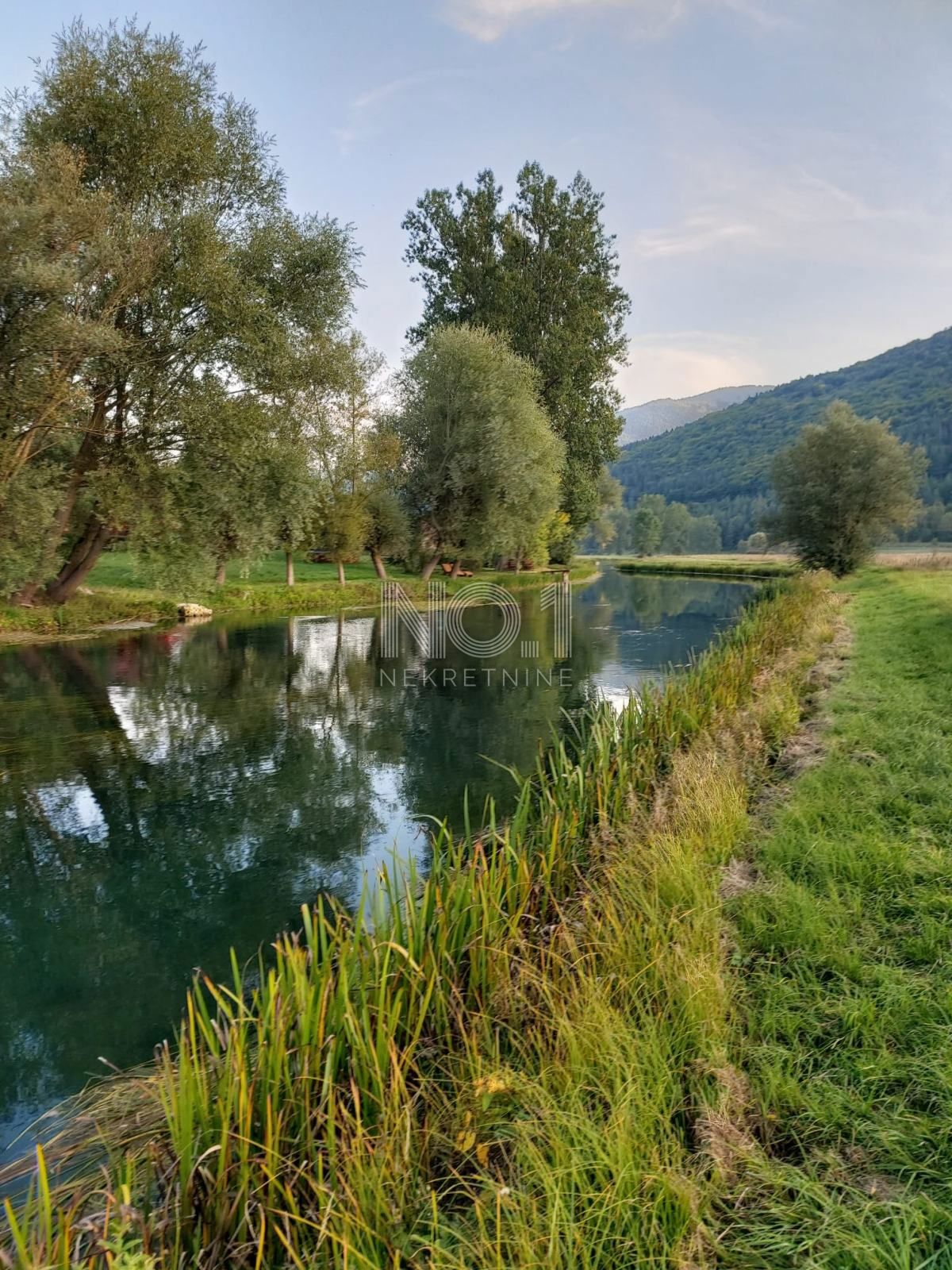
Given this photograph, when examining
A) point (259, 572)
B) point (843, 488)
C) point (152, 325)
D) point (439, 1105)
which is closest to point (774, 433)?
point (843, 488)

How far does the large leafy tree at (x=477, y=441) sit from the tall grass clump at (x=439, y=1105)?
23291 millimetres

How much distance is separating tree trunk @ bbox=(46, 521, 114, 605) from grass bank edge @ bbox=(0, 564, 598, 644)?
381 millimetres

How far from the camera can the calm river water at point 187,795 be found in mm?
4043

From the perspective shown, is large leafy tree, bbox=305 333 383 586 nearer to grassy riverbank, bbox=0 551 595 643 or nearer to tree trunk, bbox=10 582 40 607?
grassy riverbank, bbox=0 551 595 643

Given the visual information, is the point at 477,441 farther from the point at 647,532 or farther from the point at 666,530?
the point at 666,530

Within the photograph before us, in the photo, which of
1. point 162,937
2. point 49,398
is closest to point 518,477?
point 49,398

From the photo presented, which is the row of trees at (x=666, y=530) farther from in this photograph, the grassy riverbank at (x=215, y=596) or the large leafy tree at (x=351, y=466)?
the large leafy tree at (x=351, y=466)

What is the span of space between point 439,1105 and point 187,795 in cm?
560

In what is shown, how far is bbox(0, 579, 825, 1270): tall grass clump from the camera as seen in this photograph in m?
1.84

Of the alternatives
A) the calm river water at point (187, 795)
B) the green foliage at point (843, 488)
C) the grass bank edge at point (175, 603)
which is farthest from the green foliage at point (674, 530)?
the calm river water at point (187, 795)

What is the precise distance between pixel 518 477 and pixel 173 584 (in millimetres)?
14050

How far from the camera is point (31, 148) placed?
12281 millimetres

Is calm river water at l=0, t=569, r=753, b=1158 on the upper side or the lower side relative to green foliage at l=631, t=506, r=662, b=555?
lower

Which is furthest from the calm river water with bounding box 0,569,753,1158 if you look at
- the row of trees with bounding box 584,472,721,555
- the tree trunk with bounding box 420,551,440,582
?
the row of trees with bounding box 584,472,721,555
